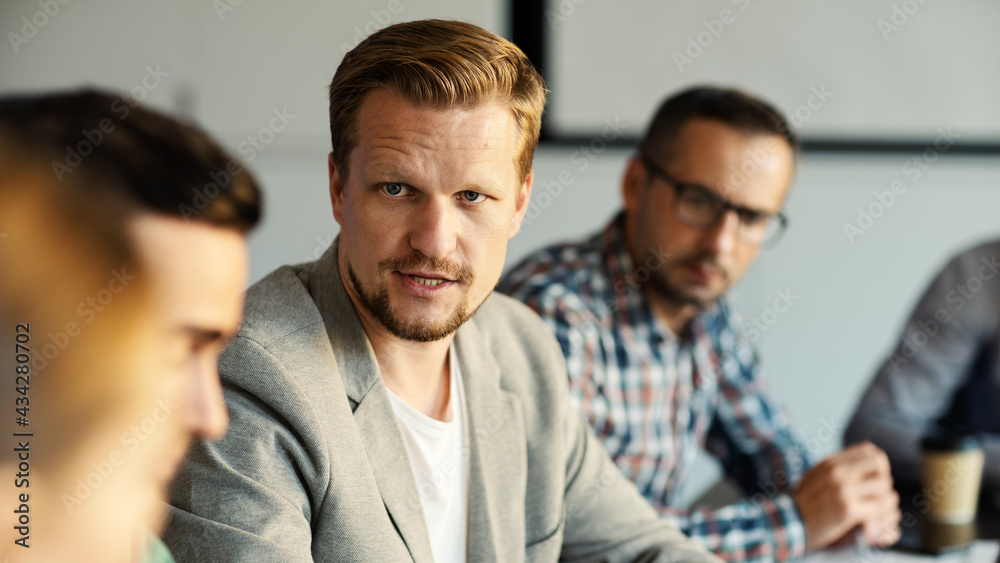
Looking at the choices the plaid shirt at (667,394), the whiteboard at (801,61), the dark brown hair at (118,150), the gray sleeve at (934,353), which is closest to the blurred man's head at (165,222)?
the dark brown hair at (118,150)

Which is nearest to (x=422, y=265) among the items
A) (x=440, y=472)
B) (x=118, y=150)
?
(x=440, y=472)

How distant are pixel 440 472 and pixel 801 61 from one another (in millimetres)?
2476

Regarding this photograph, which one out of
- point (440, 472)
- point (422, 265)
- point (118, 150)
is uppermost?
point (118, 150)

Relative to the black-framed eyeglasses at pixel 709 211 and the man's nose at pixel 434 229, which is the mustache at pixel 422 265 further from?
the black-framed eyeglasses at pixel 709 211

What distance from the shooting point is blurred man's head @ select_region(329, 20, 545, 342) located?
34.4 inches

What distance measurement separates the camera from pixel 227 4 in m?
2.71

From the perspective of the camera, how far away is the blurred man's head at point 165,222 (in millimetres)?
862

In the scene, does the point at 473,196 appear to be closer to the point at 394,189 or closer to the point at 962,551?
the point at 394,189

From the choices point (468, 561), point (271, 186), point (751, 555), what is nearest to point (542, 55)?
point (271, 186)

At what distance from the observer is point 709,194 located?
5.59 ft

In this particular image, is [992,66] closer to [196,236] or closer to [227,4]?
[227,4]

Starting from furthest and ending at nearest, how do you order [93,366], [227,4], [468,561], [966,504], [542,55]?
[542,55] < [227,4] < [966,504] < [468,561] < [93,366]

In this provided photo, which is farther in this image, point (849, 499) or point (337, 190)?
point (849, 499)

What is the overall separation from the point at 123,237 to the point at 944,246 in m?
2.93
